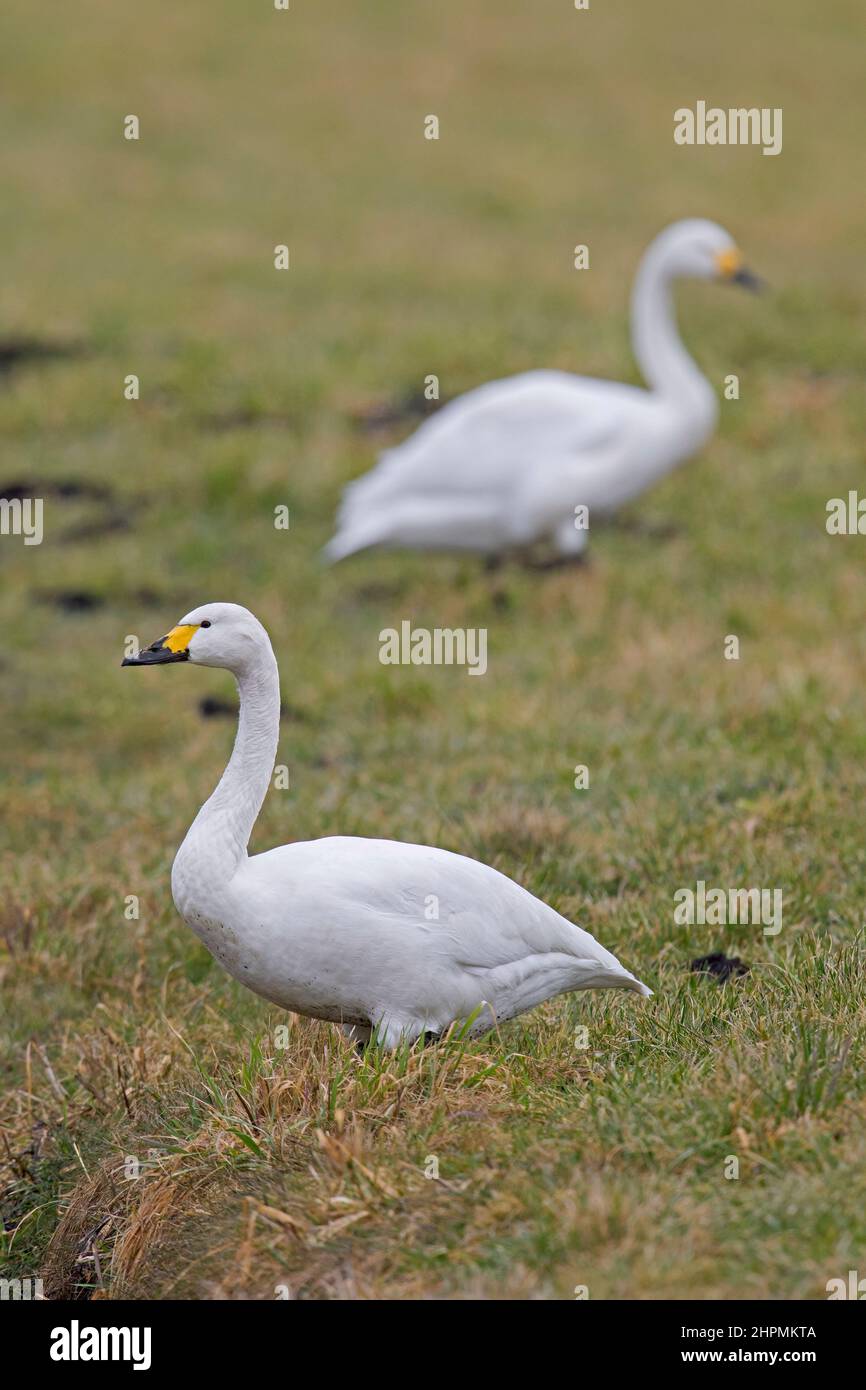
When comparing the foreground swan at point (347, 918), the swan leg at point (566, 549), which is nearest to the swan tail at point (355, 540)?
the swan leg at point (566, 549)

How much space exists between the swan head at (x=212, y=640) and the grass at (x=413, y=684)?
1100 mm

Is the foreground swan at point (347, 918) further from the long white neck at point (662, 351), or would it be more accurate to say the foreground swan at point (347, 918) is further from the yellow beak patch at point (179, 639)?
the long white neck at point (662, 351)

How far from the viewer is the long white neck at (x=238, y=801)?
476 cm

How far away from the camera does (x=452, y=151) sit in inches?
841

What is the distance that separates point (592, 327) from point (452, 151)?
7.13 metres

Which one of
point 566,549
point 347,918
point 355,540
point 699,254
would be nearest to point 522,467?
point 566,549

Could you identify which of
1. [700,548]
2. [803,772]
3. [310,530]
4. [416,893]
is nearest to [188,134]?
[310,530]

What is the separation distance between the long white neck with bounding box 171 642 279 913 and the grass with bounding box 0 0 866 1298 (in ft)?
1.79

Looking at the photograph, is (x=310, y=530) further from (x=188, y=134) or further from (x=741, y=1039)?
(x=188, y=134)

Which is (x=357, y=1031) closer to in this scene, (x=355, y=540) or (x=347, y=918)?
(x=347, y=918)

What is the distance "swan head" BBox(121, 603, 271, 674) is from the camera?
5.01 meters

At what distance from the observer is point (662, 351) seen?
39.7 ft

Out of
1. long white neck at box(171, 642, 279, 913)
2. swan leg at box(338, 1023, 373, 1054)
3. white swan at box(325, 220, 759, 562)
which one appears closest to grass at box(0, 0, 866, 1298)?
swan leg at box(338, 1023, 373, 1054)

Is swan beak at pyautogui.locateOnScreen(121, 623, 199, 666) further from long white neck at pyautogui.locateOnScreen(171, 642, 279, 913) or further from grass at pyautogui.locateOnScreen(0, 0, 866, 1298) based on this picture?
grass at pyautogui.locateOnScreen(0, 0, 866, 1298)
